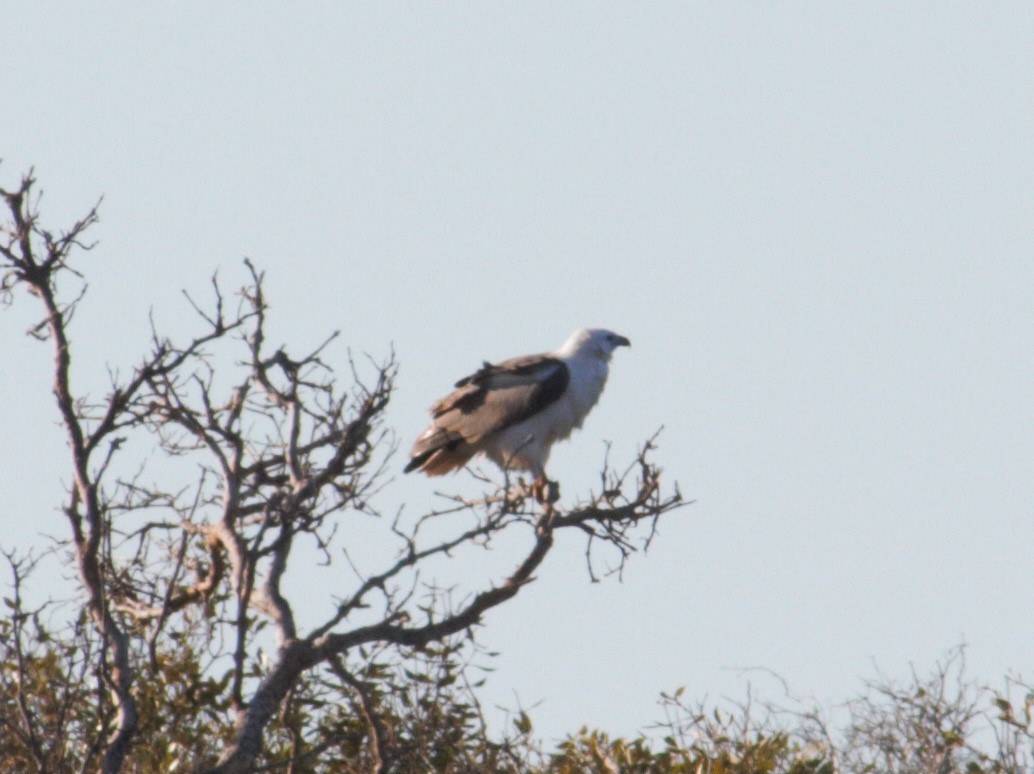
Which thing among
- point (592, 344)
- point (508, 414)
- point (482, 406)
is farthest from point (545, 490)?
point (592, 344)

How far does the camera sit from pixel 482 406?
11.2m

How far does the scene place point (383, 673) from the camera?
24.7 feet

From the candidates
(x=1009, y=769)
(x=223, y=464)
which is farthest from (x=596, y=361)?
(x=223, y=464)

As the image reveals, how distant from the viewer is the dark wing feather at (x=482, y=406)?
36.1 feet

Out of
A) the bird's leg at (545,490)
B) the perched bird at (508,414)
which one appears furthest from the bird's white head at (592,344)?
the bird's leg at (545,490)

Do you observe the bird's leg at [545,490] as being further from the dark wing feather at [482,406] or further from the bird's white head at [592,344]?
the bird's white head at [592,344]

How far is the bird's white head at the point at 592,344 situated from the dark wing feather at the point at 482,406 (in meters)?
0.49

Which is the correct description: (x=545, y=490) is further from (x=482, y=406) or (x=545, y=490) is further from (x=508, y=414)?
(x=482, y=406)

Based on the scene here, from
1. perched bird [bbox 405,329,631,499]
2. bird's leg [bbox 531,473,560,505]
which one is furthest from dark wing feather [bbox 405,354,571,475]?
bird's leg [bbox 531,473,560,505]

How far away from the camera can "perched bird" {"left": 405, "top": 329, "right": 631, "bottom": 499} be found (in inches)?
434

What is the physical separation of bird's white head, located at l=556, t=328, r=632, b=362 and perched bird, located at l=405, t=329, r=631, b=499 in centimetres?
37

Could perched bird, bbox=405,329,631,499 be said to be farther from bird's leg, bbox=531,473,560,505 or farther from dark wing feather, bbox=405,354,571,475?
bird's leg, bbox=531,473,560,505

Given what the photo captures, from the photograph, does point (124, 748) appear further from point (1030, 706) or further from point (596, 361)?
point (596, 361)

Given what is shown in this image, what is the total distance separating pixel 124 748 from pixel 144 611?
1467mm
